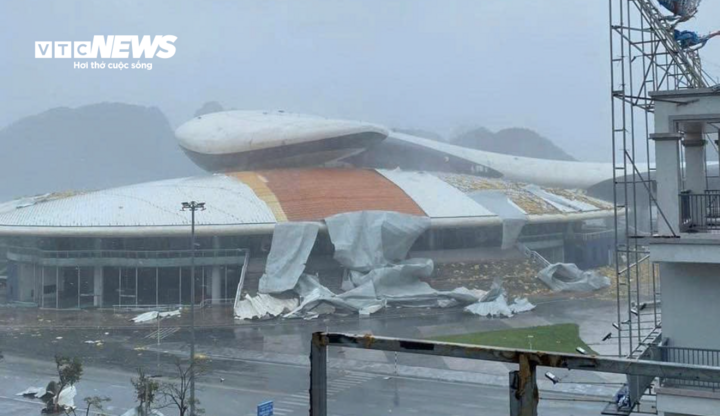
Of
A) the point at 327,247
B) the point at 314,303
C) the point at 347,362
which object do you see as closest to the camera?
the point at 347,362

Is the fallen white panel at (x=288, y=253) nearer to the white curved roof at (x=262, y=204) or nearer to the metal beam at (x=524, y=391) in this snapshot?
the white curved roof at (x=262, y=204)

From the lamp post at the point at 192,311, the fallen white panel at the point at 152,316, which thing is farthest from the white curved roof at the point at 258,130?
the lamp post at the point at 192,311

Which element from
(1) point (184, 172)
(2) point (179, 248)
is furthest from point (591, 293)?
(1) point (184, 172)

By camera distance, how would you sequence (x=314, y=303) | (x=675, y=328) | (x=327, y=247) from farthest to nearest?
1. (x=327, y=247)
2. (x=314, y=303)
3. (x=675, y=328)

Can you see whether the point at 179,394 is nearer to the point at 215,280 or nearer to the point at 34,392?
the point at 34,392

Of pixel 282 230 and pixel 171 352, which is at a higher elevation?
pixel 282 230

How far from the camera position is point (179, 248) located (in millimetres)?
33438

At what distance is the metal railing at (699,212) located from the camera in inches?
337

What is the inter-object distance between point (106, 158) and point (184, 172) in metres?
19.7

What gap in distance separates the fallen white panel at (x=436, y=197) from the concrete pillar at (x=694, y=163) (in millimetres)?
25143

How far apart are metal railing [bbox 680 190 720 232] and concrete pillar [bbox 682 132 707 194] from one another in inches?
9.9

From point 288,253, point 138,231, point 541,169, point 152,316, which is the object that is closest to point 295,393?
point 152,316

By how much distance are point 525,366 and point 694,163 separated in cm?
→ 729

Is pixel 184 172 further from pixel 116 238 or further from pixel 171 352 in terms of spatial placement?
pixel 171 352
